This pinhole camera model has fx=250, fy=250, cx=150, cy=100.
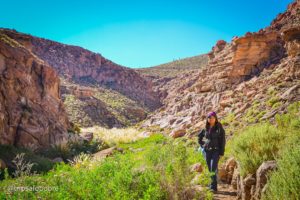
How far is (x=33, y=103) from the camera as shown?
43.2ft

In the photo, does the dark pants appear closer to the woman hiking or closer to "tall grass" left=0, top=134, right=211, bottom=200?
the woman hiking

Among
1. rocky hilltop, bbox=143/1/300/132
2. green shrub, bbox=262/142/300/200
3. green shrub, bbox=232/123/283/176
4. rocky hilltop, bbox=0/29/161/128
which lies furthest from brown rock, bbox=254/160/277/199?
rocky hilltop, bbox=0/29/161/128

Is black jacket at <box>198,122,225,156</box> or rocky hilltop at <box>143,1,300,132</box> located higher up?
rocky hilltop at <box>143,1,300,132</box>

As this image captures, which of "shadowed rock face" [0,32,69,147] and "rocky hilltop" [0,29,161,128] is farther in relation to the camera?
"rocky hilltop" [0,29,161,128]

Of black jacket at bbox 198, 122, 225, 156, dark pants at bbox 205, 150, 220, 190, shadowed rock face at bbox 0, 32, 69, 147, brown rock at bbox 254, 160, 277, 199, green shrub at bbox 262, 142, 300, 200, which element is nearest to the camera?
green shrub at bbox 262, 142, 300, 200

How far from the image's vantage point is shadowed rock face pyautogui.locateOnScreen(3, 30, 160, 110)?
57.8 meters

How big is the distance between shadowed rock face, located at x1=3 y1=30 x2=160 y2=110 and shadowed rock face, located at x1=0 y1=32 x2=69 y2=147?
132 ft

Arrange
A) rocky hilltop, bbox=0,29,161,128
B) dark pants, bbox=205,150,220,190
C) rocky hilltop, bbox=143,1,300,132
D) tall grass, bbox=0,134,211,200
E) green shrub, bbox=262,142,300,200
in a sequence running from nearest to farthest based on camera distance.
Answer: green shrub, bbox=262,142,300,200 < tall grass, bbox=0,134,211,200 < dark pants, bbox=205,150,220,190 < rocky hilltop, bbox=143,1,300,132 < rocky hilltop, bbox=0,29,161,128

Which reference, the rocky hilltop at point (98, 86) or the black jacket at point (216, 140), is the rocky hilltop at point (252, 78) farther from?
the rocky hilltop at point (98, 86)

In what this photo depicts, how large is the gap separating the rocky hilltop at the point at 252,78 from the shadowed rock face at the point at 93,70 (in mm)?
28821

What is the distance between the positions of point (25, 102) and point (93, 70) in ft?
165

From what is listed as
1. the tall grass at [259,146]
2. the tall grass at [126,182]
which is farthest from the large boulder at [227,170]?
the tall grass at [126,182]

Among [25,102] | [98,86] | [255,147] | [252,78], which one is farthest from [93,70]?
[255,147]

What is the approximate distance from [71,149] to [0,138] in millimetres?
3845
